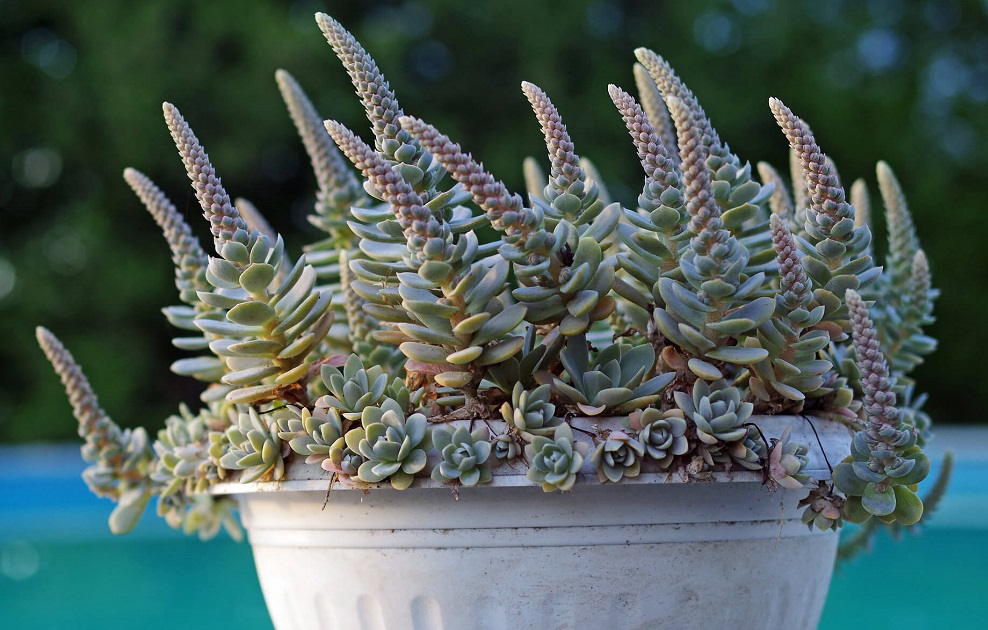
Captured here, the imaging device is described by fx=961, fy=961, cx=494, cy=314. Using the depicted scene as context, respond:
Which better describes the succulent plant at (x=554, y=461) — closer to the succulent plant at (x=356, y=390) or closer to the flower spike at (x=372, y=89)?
the succulent plant at (x=356, y=390)

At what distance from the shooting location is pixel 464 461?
23.8 inches

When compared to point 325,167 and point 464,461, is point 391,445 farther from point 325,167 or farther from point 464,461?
point 325,167

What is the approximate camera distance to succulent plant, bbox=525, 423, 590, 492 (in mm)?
593

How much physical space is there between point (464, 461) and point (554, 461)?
0.06 m

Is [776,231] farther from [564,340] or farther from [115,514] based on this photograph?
[115,514]

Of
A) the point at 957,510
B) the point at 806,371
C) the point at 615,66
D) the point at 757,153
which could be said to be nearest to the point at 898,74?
the point at 757,153

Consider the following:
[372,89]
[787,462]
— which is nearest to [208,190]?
[372,89]

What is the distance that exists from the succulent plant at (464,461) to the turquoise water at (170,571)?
1914mm

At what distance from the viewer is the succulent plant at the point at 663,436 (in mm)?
605

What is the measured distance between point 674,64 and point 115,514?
544 cm

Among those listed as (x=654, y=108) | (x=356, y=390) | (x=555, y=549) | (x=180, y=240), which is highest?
(x=654, y=108)

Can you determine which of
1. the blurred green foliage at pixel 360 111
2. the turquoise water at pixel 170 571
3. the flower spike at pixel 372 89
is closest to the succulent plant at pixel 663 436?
the flower spike at pixel 372 89

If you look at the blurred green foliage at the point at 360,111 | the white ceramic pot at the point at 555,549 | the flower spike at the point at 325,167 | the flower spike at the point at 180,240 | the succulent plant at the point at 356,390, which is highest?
the blurred green foliage at the point at 360,111

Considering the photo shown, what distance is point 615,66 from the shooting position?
Result: 19.5ft
